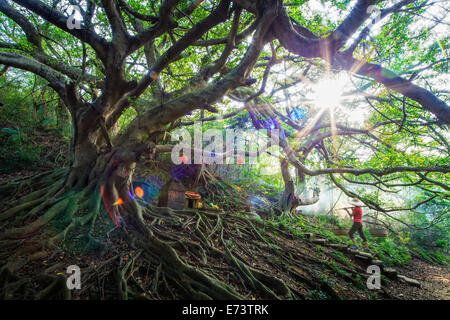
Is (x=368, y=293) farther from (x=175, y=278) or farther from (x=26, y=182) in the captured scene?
(x=26, y=182)

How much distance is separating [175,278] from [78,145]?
3697 millimetres

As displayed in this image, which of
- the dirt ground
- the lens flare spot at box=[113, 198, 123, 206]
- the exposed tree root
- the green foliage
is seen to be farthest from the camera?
the green foliage

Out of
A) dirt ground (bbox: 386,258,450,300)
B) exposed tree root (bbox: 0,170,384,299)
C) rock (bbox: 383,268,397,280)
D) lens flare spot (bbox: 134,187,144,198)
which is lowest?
dirt ground (bbox: 386,258,450,300)

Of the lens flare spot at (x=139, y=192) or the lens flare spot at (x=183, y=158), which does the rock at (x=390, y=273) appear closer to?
the lens flare spot at (x=183, y=158)

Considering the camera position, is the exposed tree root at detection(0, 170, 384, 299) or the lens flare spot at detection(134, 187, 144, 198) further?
the lens flare spot at detection(134, 187, 144, 198)

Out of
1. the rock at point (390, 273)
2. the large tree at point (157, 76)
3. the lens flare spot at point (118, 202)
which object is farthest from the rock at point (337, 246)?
the lens flare spot at point (118, 202)

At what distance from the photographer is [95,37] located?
3584 mm

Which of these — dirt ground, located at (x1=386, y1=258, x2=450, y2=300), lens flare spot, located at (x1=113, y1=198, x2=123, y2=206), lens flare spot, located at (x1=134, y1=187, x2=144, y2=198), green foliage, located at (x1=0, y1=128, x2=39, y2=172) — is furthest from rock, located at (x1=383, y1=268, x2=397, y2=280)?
green foliage, located at (x1=0, y1=128, x2=39, y2=172)

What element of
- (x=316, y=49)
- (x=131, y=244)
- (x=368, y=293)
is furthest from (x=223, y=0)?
(x=368, y=293)

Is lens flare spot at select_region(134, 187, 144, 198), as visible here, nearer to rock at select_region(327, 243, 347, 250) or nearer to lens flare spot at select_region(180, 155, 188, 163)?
Result: lens flare spot at select_region(180, 155, 188, 163)

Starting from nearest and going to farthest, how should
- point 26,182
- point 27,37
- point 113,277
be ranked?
point 113,277
point 26,182
point 27,37

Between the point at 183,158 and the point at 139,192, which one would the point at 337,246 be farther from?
the point at 139,192

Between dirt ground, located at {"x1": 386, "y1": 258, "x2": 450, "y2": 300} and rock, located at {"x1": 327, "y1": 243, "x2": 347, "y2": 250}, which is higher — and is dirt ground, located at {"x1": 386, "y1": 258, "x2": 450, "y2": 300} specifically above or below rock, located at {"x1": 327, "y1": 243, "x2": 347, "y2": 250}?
below
